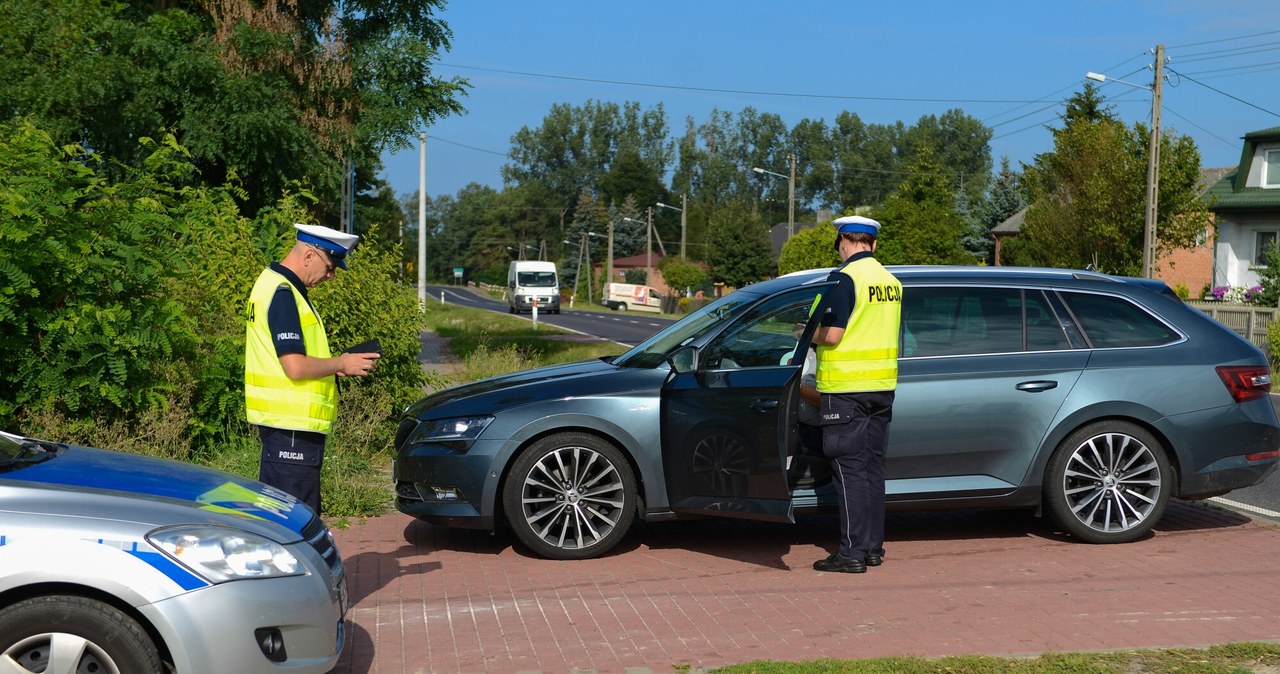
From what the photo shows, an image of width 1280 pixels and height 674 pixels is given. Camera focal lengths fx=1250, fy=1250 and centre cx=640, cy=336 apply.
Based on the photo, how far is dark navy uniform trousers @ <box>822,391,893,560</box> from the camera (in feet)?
A: 21.9

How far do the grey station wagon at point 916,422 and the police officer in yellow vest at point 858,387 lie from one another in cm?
24

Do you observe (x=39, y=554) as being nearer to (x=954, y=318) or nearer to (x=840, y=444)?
(x=840, y=444)

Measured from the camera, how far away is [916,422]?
23.4ft

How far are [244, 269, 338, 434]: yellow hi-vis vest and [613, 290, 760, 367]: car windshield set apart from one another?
2445mm

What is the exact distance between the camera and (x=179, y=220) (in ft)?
35.7

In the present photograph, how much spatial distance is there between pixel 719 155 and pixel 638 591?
133894 mm

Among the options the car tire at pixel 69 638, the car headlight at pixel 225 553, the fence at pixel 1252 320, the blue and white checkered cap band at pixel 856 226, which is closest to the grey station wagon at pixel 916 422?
the blue and white checkered cap band at pixel 856 226

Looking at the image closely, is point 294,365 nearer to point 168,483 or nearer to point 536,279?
point 168,483

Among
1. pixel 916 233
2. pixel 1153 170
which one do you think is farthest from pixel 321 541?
pixel 916 233

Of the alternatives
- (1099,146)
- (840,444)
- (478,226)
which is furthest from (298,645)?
(478,226)

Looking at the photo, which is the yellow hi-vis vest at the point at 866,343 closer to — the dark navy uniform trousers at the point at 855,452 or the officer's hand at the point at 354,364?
the dark navy uniform trousers at the point at 855,452

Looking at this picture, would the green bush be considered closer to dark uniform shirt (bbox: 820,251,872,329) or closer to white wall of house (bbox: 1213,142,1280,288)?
dark uniform shirt (bbox: 820,251,872,329)

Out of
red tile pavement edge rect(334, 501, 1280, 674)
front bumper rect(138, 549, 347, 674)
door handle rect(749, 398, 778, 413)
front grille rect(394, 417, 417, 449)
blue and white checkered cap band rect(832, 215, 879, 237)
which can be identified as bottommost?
red tile pavement edge rect(334, 501, 1280, 674)

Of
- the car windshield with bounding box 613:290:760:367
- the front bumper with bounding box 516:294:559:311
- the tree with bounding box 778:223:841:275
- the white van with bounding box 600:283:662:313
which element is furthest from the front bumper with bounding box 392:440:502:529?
the white van with bounding box 600:283:662:313
